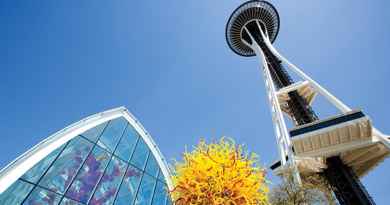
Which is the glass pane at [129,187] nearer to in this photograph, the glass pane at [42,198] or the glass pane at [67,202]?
the glass pane at [67,202]

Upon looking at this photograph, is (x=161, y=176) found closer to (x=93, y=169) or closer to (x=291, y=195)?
(x=93, y=169)

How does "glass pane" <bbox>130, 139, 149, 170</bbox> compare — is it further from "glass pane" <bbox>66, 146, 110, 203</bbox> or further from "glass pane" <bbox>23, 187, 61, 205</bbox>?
"glass pane" <bbox>23, 187, 61, 205</bbox>

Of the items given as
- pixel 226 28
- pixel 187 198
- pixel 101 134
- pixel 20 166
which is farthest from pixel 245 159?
pixel 226 28

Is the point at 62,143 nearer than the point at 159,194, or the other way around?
the point at 62,143

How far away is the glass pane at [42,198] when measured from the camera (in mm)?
11594

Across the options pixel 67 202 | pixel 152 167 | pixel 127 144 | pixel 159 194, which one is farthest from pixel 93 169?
pixel 152 167

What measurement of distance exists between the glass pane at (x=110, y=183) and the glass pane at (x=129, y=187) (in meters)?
0.43

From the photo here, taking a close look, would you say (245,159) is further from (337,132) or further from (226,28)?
(226,28)

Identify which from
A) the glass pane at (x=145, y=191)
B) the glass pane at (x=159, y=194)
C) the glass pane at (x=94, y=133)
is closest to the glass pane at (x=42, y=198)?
the glass pane at (x=94, y=133)

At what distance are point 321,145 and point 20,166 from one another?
2513cm

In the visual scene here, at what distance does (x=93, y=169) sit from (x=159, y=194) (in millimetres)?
6971

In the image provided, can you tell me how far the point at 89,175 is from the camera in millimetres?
15031

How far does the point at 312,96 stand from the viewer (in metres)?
34.8

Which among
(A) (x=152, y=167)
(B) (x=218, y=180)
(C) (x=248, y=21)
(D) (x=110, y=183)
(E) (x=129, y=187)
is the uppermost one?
(C) (x=248, y=21)
